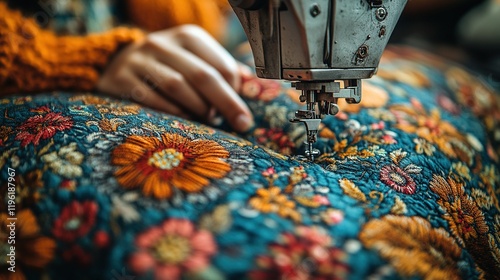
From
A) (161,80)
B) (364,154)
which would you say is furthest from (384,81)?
(161,80)

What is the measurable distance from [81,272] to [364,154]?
1.43 ft

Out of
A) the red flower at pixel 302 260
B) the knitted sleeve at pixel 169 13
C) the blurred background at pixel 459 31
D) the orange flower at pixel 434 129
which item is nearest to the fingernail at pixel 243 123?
the orange flower at pixel 434 129

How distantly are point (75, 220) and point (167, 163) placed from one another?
0.42 feet

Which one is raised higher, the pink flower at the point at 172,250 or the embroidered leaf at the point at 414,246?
the pink flower at the point at 172,250

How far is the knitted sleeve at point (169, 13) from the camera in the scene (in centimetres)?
135

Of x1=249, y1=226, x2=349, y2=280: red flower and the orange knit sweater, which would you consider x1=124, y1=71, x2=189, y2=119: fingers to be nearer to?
the orange knit sweater

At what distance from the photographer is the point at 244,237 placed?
18.1 inches

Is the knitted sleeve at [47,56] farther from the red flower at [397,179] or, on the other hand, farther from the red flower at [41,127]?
the red flower at [397,179]

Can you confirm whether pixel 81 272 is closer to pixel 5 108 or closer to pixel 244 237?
pixel 244 237

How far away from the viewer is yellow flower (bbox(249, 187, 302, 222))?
495 mm

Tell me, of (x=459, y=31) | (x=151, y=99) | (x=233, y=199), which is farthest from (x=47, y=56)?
(x=459, y=31)

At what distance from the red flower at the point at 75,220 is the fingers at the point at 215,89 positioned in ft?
1.29

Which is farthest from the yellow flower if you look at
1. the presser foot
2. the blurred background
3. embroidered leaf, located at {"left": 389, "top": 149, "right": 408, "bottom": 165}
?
the blurred background

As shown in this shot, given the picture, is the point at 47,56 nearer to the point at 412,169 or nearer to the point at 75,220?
the point at 75,220
